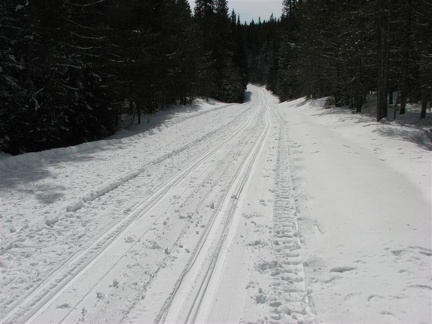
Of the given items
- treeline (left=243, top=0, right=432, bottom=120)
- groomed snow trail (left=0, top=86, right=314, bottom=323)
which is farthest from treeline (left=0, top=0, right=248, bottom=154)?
treeline (left=243, top=0, right=432, bottom=120)

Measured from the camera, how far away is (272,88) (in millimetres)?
83062

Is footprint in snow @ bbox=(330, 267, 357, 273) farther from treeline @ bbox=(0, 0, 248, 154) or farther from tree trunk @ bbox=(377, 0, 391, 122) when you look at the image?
tree trunk @ bbox=(377, 0, 391, 122)

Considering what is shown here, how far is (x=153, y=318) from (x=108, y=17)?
17.3 meters

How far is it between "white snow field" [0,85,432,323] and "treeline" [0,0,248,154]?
14.1 feet

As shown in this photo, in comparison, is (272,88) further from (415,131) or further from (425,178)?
(425,178)

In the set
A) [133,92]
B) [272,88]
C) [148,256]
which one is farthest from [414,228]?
[272,88]

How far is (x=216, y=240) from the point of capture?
522 centimetres

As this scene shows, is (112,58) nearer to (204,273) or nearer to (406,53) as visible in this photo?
(406,53)

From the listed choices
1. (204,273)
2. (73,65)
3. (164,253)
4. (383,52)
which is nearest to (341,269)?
(204,273)

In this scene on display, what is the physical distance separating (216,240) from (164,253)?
0.85 meters

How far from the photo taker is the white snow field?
143 inches

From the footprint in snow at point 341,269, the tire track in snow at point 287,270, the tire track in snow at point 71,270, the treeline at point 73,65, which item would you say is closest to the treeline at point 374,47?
the treeline at point 73,65

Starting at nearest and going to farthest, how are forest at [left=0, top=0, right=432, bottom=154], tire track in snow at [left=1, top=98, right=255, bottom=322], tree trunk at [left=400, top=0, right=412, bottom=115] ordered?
tire track in snow at [left=1, top=98, right=255, bottom=322], forest at [left=0, top=0, right=432, bottom=154], tree trunk at [left=400, top=0, right=412, bottom=115]

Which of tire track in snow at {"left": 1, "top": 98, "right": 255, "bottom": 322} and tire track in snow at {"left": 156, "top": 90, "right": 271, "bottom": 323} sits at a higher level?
tire track in snow at {"left": 1, "top": 98, "right": 255, "bottom": 322}
